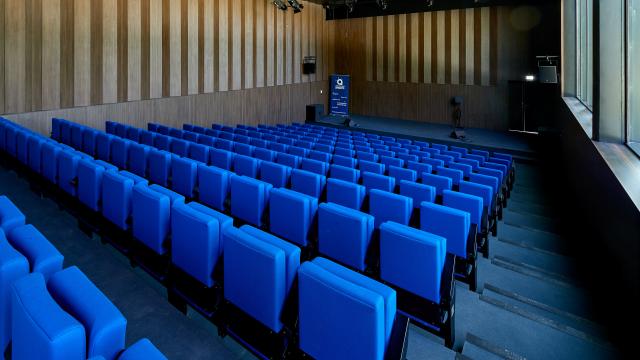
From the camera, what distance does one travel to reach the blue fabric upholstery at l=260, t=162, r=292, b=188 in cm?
374

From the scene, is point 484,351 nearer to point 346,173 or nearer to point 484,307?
point 484,307

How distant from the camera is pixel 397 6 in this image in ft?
39.0

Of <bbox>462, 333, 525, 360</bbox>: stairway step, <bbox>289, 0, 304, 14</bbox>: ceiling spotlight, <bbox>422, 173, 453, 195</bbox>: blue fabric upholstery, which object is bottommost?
<bbox>462, 333, 525, 360</bbox>: stairway step

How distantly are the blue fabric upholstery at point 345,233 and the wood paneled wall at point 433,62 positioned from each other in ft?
33.0

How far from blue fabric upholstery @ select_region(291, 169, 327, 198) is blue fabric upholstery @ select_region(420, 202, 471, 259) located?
3.41 feet

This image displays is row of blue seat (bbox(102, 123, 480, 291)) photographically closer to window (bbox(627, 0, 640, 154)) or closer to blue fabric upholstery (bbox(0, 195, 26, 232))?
blue fabric upholstery (bbox(0, 195, 26, 232))

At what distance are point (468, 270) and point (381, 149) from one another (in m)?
3.61

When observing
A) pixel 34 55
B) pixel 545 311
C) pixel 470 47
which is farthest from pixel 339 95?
pixel 545 311

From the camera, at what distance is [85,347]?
3.40 feet

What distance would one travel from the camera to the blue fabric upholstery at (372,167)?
436 centimetres

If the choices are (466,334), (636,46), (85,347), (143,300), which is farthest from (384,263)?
(636,46)

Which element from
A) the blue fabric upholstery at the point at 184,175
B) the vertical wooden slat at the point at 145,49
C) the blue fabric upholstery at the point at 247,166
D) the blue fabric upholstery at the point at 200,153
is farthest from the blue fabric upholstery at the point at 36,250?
the vertical wooden slat at the point at 145,49

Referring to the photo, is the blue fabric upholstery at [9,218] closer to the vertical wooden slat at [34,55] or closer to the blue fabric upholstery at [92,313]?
the blue fabric upholstery at [92,313]

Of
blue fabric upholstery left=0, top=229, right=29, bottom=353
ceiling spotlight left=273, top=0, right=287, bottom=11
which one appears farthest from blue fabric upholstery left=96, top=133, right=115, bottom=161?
ceiling spotlight left=273, top=0, right=287, bottom=11
